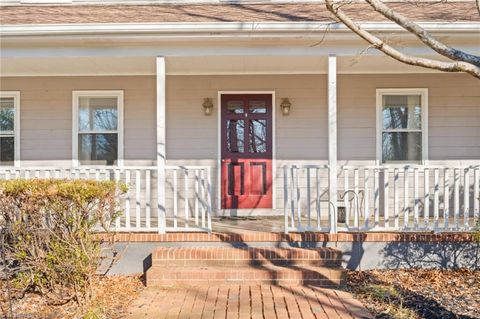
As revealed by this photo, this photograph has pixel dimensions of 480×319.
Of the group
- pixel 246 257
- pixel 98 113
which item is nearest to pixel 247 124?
pixel 98 113

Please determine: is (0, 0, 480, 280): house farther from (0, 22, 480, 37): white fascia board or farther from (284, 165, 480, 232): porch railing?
(0, 22, 480, 37): white fascia board

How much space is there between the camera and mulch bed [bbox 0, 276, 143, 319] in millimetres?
4508

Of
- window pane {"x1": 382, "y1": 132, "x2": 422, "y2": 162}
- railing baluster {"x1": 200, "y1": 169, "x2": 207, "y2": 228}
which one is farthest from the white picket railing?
window pane {"x1": 382, "y1": 132, "x2": 422, "y2": 162}

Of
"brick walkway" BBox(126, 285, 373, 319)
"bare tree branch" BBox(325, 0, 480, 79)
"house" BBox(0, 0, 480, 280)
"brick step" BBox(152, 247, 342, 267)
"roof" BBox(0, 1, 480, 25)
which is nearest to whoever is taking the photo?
"bare tree branch" BBox(325, 0, 480, 79)

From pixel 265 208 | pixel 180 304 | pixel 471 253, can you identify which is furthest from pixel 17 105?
pixel 471 253

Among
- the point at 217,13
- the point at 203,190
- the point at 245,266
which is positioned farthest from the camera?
the point at 217,13

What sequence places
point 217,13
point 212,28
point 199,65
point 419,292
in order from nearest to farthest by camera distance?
1. point 419,292
2. point 212,28
3. point 217,13
4. point 199,65

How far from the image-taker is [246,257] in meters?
5.64

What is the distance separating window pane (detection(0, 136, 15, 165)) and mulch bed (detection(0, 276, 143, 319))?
3154mm

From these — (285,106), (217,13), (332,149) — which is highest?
(217,13)

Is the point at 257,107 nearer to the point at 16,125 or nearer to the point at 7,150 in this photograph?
the point at 16,125

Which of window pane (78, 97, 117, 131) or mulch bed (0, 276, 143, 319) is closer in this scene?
mulch bed (0, 276, 143, 319)

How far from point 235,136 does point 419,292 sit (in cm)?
404

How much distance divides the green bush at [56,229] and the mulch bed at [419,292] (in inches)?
116
